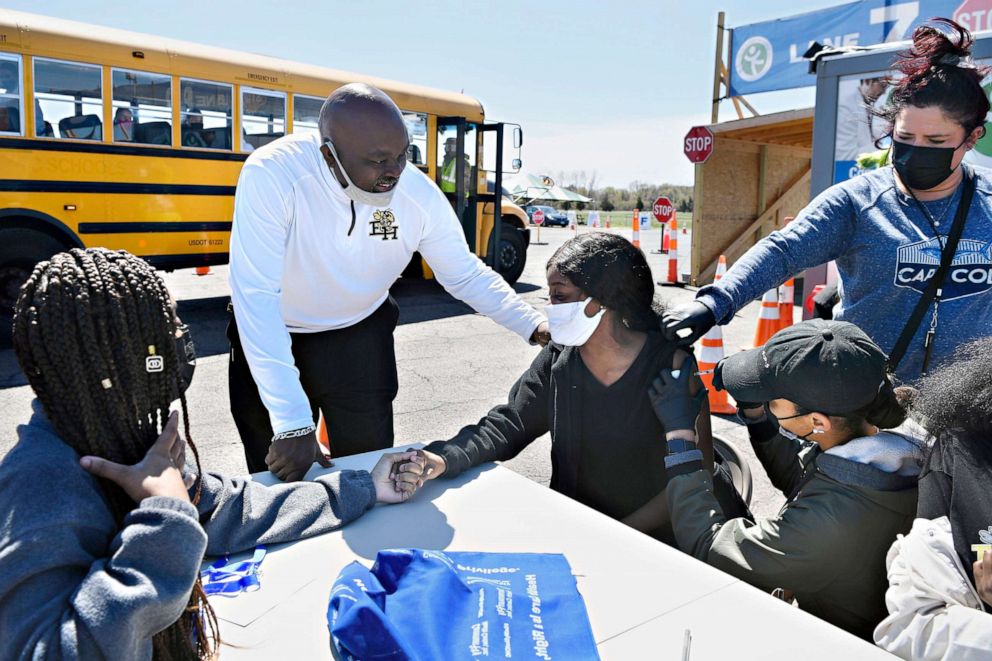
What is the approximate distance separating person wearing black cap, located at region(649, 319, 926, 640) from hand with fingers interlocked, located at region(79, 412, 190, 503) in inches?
44.5

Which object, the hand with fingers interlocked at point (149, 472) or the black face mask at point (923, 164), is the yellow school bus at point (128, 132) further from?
the black face mask at point (923, 164)

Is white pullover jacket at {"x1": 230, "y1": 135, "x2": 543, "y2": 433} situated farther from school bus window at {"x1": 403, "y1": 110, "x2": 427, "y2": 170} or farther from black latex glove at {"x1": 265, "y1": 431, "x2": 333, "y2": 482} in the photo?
school bus window at {"x1": 403, "y1": 110, "x2": 427, "y2": 170}

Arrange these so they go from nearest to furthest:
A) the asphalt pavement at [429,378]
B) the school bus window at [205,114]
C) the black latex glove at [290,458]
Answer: the black latex glove at [290,458]
the asphalt pavement at [429,378]
the school bus window at [205,114]

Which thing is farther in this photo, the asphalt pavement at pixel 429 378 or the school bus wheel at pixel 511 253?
the school bus wheel at pixel 511 253

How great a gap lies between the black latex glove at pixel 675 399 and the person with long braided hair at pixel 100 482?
1207 mm

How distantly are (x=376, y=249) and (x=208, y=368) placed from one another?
428 cm

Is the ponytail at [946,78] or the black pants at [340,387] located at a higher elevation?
the ponytail at [946,78]

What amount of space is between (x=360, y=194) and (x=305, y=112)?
705cm

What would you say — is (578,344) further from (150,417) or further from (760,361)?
(150,417)

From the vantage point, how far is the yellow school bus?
687cm

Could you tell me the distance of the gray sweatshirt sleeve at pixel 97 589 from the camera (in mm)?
985

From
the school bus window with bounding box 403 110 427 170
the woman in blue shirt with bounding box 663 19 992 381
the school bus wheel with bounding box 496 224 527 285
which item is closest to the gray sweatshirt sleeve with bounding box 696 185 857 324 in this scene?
the woman in blue shirt with bounding box 663 19 992 381

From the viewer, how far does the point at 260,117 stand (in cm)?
861

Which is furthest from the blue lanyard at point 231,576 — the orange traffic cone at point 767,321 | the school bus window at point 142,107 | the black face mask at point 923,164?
the school bus window at point 142,107
